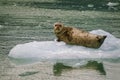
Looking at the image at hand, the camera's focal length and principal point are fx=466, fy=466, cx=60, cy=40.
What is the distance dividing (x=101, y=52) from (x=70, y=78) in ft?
4.00

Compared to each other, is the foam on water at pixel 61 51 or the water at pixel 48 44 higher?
the foam on water at pixel 61 51

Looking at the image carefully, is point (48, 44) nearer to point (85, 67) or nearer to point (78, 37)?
point (78, 37)

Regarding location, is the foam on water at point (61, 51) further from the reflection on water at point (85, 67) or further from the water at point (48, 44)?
the reflection on water at point (85, 67)

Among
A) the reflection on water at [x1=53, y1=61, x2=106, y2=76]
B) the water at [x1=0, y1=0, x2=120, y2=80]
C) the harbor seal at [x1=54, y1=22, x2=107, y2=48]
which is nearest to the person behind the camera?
the water at [x1=0, y1=0, x2=120, y2=80]

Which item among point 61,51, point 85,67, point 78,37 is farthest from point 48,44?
point 85,67

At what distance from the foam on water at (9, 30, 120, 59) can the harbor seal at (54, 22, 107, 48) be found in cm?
10

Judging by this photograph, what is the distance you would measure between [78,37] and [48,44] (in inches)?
21.0

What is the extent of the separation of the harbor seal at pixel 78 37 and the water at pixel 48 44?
11cm

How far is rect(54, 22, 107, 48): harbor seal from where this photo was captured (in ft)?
25.7

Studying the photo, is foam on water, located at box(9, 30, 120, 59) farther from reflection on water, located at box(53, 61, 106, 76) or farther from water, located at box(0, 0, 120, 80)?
reflection on water, located at box(53, 61, 106, 76)

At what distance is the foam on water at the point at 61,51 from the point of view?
24.9ft

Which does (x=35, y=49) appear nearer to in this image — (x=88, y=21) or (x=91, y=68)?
(x=91, y=68)

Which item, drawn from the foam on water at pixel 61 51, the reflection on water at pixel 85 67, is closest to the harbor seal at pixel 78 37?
the foam on water at pixel 61 51

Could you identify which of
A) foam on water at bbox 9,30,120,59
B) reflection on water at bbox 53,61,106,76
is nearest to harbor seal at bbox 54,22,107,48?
foam on water at bbox 9,30,120,59
